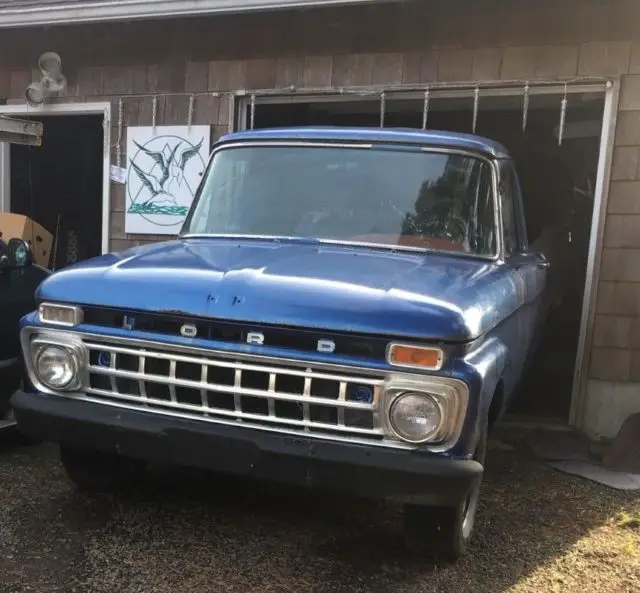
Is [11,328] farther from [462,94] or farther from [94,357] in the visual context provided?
[462,94]

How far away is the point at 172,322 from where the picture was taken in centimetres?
306

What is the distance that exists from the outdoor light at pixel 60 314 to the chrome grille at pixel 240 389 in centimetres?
13

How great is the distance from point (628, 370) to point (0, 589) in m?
4.61

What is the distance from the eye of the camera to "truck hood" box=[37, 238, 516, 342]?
279 cm

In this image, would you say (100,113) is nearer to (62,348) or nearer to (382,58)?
(382,58)

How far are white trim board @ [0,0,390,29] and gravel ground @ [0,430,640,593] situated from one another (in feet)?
11.8

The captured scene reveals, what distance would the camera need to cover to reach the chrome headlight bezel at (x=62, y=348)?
322 cm

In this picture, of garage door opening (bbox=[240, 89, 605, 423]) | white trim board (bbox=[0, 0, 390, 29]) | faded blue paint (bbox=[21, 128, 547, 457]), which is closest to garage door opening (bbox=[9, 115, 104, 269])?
white trim board (bbox=[0, 0, 390, 29])

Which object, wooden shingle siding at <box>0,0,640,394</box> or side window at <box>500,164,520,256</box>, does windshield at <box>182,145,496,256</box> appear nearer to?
side window at <box>500,164,520,256</box>

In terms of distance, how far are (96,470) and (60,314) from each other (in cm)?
111

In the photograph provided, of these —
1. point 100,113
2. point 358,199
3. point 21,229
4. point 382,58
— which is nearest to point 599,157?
point 382,58

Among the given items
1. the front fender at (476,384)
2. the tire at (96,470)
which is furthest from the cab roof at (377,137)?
the tire at (96,470)

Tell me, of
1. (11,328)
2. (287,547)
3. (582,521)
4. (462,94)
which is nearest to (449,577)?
(287,547)

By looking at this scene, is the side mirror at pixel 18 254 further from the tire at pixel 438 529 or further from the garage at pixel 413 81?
the tire at pixel 438 529
